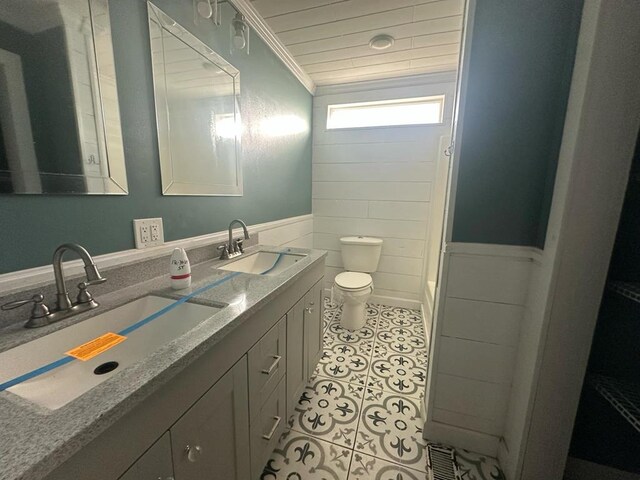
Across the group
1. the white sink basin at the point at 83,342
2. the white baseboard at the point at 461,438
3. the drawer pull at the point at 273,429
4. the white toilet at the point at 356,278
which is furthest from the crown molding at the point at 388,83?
Result: the drawer pull at the point at 273,429

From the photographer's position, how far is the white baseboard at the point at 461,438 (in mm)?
1252

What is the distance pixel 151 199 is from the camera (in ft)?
3.63

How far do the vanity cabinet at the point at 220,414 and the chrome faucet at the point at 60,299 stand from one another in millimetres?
398

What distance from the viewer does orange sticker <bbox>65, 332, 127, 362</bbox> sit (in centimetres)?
63

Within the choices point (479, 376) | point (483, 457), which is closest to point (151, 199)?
point (479, 376)

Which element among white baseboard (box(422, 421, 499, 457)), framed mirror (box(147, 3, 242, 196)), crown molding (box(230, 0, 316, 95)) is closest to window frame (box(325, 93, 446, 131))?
crown molding (box(230, 0, 316, 95))

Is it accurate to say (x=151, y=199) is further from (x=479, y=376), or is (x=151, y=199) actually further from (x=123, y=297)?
(x=479, y=376)

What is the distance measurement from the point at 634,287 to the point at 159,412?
1493mm

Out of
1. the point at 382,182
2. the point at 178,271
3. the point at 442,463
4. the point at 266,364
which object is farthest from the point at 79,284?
the point at 382,182

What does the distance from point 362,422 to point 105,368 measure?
49.4 inches

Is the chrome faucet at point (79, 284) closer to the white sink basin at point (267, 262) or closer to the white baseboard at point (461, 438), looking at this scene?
the white sink basin at point (267, 262)

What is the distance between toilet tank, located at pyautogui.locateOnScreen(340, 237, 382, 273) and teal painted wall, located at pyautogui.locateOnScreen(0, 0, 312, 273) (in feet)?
3.15

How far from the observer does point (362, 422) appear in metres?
1.40

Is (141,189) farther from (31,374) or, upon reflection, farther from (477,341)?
(477,341)
